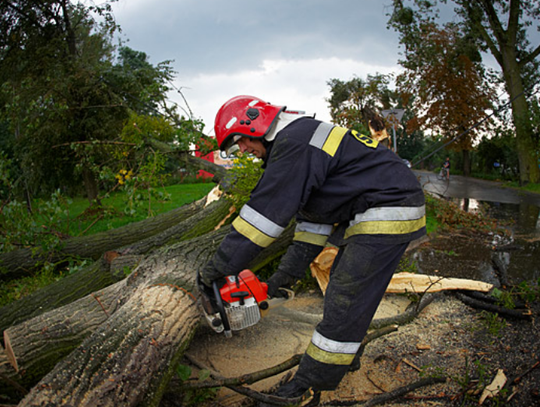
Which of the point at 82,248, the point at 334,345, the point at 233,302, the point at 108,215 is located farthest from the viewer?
the point at 108,215

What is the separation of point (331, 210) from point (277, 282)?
61cm

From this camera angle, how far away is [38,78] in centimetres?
824

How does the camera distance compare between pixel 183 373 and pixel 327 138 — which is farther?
pixel 183 373

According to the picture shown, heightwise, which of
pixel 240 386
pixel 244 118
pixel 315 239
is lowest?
pixel 240 386

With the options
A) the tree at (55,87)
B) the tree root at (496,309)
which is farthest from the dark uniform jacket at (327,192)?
the tree at (55,87)

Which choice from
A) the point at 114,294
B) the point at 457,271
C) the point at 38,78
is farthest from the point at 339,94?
the point at 114,294

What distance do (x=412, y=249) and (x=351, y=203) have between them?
4.11 meters

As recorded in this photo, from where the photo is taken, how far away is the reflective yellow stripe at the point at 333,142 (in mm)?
2051

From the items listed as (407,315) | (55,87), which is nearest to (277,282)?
(407,315)

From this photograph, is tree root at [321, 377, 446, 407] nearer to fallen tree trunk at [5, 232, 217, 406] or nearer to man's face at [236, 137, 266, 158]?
fallen tree trunk at [5, 232, 217, 406]

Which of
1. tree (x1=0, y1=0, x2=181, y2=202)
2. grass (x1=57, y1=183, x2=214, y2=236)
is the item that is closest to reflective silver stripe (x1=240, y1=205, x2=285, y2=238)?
grass (x1=57, y1=183, x2=214, y2=236)

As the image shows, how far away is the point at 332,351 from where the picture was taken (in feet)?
6.79

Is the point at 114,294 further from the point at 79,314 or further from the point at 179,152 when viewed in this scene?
the point at 179,152

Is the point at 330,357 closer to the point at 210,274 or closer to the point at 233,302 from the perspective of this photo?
the point at 233,302
